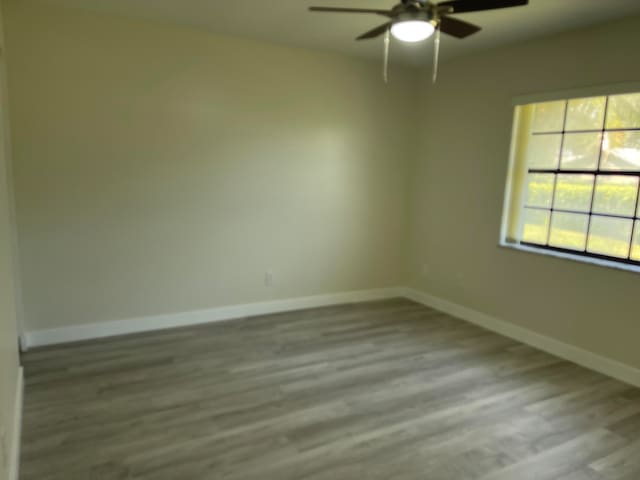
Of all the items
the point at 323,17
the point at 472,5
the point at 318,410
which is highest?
the point at 323,17

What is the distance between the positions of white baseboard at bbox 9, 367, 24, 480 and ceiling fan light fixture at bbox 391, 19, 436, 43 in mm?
2841

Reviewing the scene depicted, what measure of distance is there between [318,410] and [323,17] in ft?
9.35

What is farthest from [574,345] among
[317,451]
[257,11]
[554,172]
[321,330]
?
[257,11]

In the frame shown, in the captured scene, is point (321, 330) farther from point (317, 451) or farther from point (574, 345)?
point (574, 345)

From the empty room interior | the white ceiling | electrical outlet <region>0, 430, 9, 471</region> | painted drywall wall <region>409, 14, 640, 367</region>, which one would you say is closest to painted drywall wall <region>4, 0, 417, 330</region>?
the empty room interior

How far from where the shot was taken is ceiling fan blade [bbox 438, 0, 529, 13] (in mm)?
2113

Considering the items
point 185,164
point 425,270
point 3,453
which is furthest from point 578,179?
point 3,453

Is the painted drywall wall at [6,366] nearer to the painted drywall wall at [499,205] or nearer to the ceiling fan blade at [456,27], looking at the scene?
the ceiling fan blade at [456,27]

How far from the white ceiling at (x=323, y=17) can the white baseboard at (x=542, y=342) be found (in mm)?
2558

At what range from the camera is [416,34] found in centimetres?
233

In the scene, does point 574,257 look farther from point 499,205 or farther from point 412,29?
point 412,29

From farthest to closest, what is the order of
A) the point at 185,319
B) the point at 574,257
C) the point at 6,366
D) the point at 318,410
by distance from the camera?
the point at 185,319
the point at 574,257
the point at 318,410
the point at 6,366

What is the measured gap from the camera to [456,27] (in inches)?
96.2

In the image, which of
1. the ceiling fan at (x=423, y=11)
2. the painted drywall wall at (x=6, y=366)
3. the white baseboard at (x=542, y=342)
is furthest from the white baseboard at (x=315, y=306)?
the ceiling fan at (x=423, y=11)
